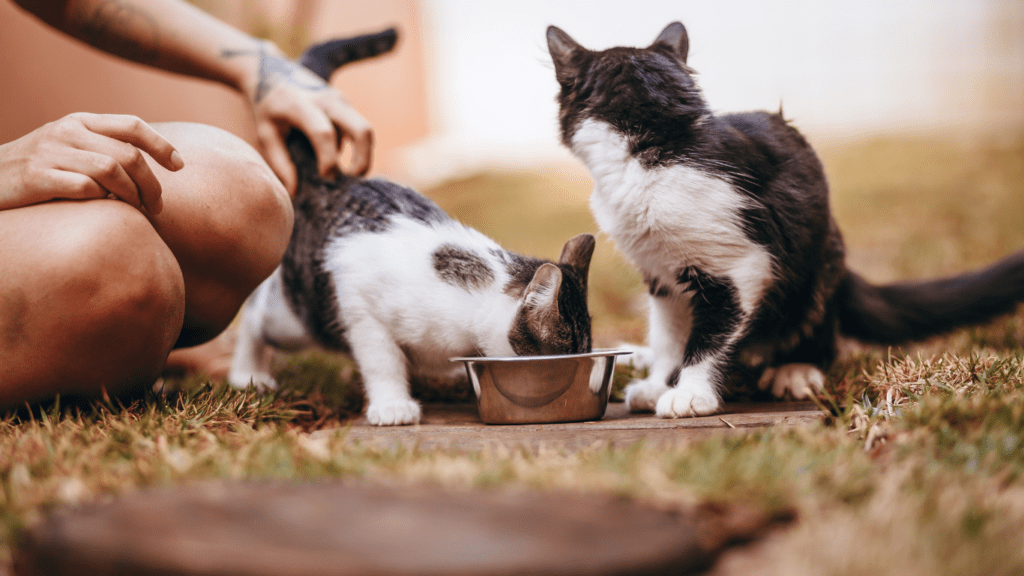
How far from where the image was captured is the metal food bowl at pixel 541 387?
1.37 meters

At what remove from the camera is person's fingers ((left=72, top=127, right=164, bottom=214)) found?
121 cm

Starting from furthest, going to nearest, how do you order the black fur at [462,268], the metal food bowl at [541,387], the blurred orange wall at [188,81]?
the blurred orange wall at [188,81] → the black fur at [462,268] → the metal food bowl at [541,387]

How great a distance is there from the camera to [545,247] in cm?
439

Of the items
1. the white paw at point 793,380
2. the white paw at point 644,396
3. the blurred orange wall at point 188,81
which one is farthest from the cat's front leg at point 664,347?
the blurred orange wall at point 188,81

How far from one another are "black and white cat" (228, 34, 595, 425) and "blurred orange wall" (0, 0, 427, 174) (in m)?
1.52

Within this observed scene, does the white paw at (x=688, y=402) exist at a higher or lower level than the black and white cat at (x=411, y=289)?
lower

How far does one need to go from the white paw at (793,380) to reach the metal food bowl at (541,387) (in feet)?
1.88

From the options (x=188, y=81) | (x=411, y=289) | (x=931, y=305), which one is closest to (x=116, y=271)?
(x=411, y=289)

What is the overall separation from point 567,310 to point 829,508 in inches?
28.9

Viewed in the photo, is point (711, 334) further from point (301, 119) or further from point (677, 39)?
point (301, 119)

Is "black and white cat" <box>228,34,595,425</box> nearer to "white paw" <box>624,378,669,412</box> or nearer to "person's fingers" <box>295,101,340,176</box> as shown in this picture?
"person's fingers" <box>295,101,340,176</box>

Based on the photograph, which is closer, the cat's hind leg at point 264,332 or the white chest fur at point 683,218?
the white chest fur at point 683,218

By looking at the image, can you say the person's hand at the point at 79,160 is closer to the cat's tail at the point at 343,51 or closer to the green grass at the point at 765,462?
the green grass at the point at 765,462

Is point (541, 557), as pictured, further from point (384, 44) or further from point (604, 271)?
point (604, 271)
